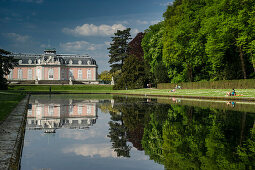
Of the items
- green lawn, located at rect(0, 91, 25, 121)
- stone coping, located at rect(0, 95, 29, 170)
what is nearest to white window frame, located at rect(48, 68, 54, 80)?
green lawn, located at rect(0, 91, 25, 121)

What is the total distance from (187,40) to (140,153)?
34968 millimetres

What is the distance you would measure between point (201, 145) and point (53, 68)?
89350mm

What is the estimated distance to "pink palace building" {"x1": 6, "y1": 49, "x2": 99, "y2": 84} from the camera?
300 feet

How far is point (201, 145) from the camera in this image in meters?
6.21

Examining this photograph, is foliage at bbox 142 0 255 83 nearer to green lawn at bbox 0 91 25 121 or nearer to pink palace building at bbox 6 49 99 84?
green lawn at bbox 0 91 25 121

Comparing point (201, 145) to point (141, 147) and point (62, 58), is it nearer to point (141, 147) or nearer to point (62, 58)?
point (141, 147)

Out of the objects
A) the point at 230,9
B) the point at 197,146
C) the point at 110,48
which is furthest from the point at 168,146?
the point at 110,48

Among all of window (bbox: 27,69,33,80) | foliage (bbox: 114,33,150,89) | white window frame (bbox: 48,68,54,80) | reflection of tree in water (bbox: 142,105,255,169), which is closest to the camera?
reflection of tree in water (bbox: 142,105,255,169)

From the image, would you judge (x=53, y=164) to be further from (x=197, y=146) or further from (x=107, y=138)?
(x=197, y=146)

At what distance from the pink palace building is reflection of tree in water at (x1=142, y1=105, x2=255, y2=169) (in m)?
83.4

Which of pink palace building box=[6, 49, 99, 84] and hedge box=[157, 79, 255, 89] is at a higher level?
pink palace building box=[6, 49, 99, 84]

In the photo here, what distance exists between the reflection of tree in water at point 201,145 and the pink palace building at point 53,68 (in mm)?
83438

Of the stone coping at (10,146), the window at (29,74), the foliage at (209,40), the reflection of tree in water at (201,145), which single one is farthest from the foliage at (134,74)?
the stone coping at (10,146)

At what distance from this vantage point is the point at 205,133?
762cm
